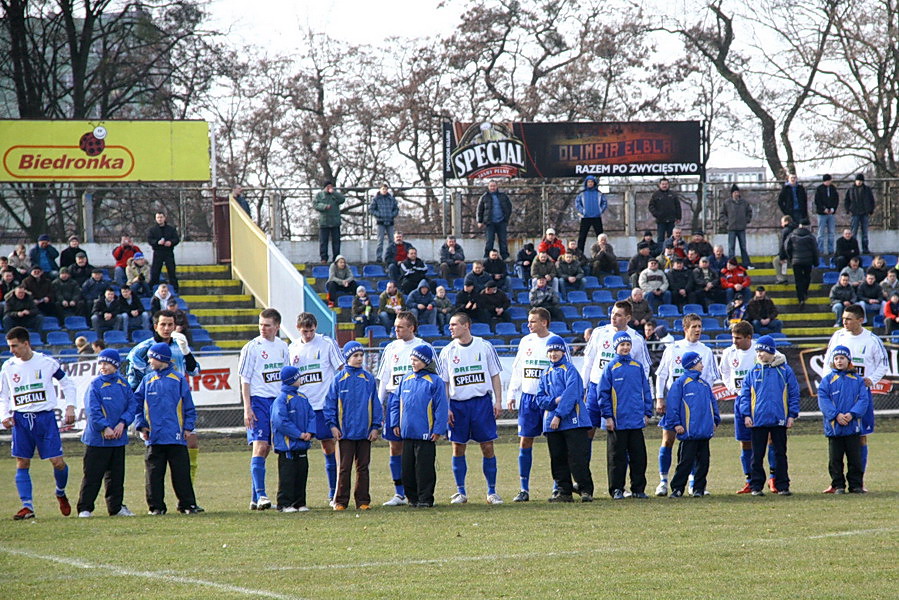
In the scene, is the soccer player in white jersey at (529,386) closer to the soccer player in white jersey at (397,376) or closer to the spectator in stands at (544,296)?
the soccer player in white jersey at (397,376)

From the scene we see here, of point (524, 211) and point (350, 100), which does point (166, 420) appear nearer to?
point (524, 211)

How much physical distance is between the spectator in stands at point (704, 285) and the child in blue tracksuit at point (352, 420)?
1472 cm

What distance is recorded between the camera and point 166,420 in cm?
1184

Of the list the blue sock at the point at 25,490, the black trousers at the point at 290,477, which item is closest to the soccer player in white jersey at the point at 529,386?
the black trousers at the point at 290,477

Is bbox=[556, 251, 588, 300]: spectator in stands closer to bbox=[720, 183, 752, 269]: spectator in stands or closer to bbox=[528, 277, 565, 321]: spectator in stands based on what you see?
bbox=[528, 277, 565, 321]: spectator in stands

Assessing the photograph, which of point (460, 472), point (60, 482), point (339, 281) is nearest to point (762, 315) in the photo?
point (339, 281)

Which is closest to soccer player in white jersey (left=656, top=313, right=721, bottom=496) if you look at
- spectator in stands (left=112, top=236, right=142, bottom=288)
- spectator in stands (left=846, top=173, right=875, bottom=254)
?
spectator in stands (left=112, top=236, right=142, bottom=288)

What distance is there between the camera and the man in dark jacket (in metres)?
26.4

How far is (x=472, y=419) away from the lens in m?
12.6

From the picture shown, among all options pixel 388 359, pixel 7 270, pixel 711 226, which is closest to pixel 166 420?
pixel 388 359

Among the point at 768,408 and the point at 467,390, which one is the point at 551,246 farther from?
the point at 467,390

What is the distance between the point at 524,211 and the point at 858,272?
8388mm

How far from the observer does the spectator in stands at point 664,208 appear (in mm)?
27781

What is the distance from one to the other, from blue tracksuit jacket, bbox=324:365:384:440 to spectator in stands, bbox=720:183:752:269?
17.7 metres
